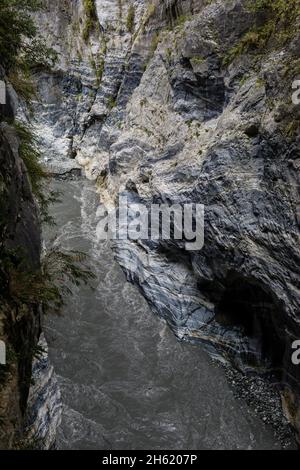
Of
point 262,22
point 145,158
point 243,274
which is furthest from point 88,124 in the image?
point 243,274

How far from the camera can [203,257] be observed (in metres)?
11.0

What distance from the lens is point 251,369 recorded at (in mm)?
Result: 9906

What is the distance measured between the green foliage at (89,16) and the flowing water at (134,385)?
18855 millimetres

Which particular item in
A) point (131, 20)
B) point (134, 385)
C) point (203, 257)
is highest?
point (131, 20)

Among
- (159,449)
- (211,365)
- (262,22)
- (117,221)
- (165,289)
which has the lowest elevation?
(159,449)

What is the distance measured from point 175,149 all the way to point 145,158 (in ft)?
5.86

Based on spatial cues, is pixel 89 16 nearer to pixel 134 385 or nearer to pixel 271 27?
pixel 271 27

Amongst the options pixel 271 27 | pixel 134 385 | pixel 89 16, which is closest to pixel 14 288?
pixel 134 385

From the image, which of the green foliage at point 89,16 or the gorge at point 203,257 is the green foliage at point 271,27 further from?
the green foliage at point 89,16

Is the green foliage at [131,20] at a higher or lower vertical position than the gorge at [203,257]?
higher

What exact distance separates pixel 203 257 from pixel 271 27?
6.82 meters

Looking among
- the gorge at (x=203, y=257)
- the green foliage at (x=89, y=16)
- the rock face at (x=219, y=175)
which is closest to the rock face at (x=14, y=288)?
the gorge at (x=203, y=257)

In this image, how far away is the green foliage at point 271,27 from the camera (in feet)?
32.5

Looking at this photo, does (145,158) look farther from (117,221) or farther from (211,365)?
(211,365)
